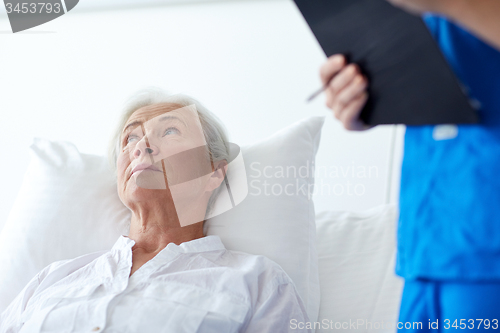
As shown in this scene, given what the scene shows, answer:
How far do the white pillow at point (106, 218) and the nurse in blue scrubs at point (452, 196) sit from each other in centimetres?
58

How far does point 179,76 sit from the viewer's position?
1746 millimetres

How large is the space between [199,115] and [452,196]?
89 centimetres

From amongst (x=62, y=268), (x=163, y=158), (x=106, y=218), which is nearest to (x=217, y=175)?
(x=163, y=158)

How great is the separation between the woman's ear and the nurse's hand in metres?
0.70

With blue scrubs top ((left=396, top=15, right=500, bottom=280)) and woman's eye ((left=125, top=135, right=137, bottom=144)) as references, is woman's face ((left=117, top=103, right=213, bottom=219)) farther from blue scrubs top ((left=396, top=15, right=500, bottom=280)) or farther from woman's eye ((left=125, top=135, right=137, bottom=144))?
blue scrubs top ((left=396, top=15, right=500, bottom=280))

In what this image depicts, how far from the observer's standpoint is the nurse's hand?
0.55 meters

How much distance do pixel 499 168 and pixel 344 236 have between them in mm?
865

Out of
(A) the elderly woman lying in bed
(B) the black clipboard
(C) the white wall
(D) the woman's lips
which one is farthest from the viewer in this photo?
(C) the white wall

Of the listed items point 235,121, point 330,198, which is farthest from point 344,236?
point 235,121

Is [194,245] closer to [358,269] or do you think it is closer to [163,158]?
[163,158]

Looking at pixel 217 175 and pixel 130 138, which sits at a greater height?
pixel 130 138

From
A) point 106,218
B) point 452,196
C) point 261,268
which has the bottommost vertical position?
point 261,268

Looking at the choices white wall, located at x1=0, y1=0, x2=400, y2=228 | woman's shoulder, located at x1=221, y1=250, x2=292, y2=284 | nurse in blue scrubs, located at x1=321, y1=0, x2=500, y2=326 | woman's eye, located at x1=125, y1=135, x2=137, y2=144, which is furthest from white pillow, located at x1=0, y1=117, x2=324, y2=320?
nurse in blue scrubs, located at x1=321, y1=0, x2=500, y2=326

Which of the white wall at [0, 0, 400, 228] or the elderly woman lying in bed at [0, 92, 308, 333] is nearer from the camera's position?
the elderly woman lying in bed at [0, 92, 308, 333]
